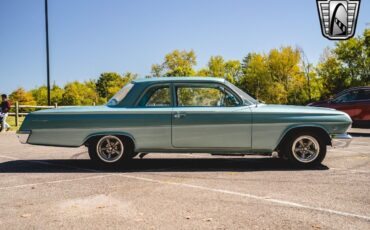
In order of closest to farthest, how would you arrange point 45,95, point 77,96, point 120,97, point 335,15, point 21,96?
point 120,97 → point 335,15 → point 77,96 → point 21,96 → point 45,95

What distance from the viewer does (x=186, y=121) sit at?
22.9 feet

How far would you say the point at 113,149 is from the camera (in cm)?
720

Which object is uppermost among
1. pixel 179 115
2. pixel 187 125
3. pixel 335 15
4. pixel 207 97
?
pixel 335 15

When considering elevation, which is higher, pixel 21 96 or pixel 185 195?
pixel 21 96

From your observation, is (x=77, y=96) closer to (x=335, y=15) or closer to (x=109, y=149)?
(x=335, y=15)

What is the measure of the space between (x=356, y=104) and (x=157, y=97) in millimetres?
10173

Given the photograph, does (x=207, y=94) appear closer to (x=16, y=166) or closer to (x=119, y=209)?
(x=119, y=209)

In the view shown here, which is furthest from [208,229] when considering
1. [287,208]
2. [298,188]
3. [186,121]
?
[186,121]

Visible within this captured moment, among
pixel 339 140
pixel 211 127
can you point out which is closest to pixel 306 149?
pixel 339 140

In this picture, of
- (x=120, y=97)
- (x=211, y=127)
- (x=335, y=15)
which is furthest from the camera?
(x=335, y=15)

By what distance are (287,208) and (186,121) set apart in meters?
2.95

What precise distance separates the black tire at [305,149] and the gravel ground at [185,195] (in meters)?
0.21

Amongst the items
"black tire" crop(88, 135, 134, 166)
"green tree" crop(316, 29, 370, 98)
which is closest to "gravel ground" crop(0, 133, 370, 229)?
"black tire" crop(88, 135, 134, 166)

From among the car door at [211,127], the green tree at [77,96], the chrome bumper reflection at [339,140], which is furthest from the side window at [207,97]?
the green tree at [77,96]
